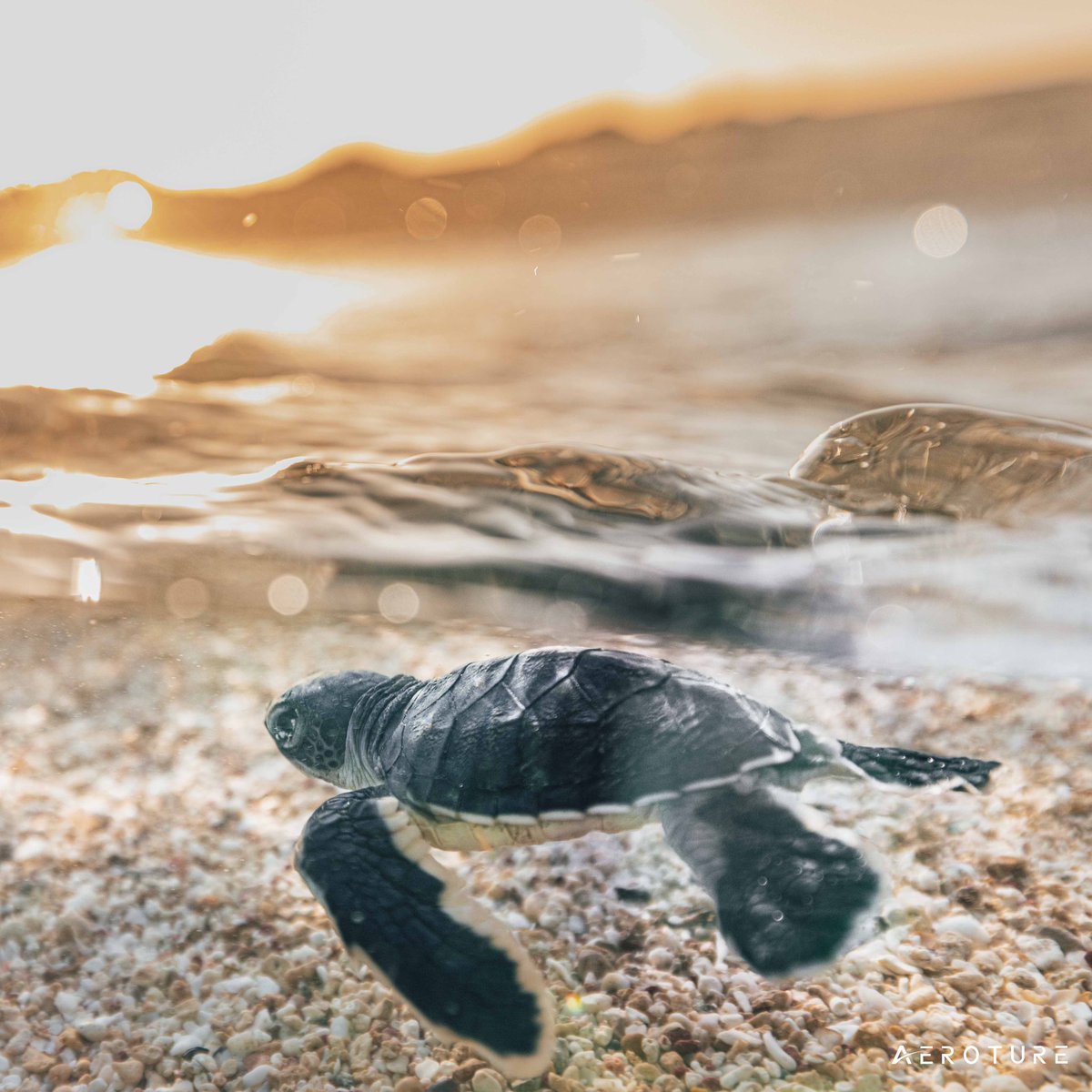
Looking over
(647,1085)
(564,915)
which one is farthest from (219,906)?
(647,1085)

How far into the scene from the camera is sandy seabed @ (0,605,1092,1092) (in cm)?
222

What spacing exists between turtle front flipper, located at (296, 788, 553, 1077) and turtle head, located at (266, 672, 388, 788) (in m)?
0.74

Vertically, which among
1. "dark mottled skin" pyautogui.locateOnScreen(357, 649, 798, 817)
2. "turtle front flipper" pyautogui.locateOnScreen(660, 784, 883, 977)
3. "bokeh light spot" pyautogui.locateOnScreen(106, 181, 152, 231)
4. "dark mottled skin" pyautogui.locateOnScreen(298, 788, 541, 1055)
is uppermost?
"bokeh light spot" pyautogui.locateOnScreen(106, 181, 152, 231)

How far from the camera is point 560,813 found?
2480mm

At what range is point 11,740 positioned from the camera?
5.64m

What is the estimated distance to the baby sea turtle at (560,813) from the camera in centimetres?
205

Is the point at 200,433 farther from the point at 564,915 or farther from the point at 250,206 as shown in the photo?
the point at 564,915

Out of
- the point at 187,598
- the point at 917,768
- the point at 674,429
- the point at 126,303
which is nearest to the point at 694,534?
the point at 674,429

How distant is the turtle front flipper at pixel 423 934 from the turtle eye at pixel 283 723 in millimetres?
939

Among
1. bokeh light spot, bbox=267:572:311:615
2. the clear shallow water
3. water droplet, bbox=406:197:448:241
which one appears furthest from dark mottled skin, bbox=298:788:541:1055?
bokeh light spot, bbox=267:572:311:615

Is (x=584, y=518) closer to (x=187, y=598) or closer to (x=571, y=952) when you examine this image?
(x=571, y=952)

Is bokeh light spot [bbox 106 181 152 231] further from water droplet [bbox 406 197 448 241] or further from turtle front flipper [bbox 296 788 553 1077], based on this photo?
turtle front flipper [bbox 296 788 553 1077]

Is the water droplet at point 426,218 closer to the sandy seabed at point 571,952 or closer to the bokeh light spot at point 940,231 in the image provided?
the bokeh light spot at point 940,231

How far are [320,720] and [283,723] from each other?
274 millimetres
